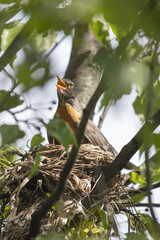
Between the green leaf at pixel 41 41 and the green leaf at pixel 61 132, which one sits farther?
the green leaf at pixel 41 41

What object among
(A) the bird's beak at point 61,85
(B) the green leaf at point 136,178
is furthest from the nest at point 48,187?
(A) the bird's beak at point 61,85

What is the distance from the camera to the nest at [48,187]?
9.96ft

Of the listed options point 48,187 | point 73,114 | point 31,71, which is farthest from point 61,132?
point 73,114

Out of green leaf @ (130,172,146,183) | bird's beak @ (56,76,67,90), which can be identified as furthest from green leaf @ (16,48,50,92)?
bird's beak @ (56,76,67,90)

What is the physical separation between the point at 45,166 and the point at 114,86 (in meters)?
2.43

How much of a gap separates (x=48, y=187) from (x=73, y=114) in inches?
83.8

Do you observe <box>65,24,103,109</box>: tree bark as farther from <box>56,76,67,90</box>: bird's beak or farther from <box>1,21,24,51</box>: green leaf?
<box>1,21,24,51</box>: green leaf

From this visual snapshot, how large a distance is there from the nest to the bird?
844mm

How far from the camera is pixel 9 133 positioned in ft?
7.33

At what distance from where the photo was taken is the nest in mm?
3035

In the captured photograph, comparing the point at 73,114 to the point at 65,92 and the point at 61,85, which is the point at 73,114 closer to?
the point at 65,92

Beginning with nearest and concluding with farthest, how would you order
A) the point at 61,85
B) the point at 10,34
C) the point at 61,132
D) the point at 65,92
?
the point at 61,132, the point at 10,34, the point at 65,92, the point at 61,85

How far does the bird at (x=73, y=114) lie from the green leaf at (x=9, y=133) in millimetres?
2577

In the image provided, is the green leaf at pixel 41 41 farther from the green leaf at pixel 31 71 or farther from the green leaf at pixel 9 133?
the green leaf at pixel 9 133
